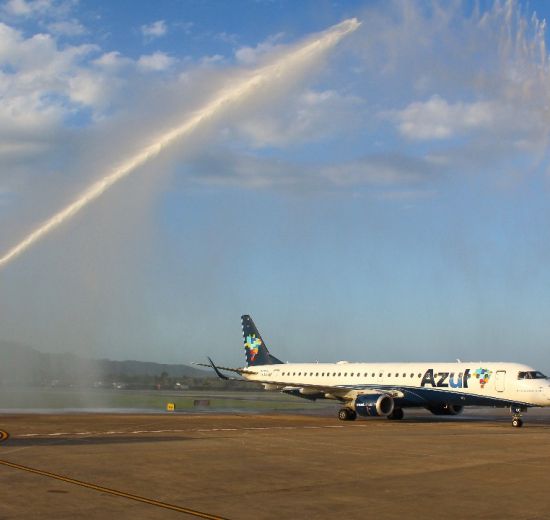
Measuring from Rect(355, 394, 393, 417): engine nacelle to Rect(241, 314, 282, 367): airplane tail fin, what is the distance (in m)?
15.7

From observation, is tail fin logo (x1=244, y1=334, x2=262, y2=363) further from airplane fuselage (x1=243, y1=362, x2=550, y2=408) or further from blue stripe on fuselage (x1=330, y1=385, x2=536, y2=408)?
blue stripe on fuselage (x1=330, y1=385, x2=536, y2=408)

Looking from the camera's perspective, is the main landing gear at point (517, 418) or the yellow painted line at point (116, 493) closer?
the yellow painted line at point (116, 493)

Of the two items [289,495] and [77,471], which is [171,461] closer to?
[77,471]

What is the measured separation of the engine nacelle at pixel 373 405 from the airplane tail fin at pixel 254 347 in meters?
15.7

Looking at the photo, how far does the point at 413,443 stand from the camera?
79.6 ft

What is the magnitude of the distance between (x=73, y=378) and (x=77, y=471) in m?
59.6

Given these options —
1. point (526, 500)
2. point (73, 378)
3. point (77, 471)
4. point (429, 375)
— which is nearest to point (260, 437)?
point (77, 471)


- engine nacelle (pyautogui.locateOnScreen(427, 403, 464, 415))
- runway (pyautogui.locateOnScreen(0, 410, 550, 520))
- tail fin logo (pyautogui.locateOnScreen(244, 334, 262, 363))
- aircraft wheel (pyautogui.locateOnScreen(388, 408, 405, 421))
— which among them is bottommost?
Answer: aircraft wheel (pyautogui.locateOnScreen(388, 408, 405, 421))

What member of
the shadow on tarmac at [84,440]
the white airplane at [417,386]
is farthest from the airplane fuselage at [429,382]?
the shadow on tarmac at [84,440]

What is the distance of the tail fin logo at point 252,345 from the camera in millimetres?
56656

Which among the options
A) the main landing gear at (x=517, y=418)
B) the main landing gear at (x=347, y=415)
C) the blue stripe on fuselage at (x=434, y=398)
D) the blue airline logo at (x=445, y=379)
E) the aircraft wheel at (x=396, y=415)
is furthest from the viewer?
the aircraft wheel at (x=396, y=415)

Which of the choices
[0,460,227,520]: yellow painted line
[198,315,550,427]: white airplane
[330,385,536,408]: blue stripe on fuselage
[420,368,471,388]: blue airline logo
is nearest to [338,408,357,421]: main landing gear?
[198,315,550,427]: white airplane

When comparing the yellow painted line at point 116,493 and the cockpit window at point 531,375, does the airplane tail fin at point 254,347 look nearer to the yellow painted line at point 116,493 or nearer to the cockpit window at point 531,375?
the cockpit window at point 531,375

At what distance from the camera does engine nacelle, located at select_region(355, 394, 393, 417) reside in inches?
1534
